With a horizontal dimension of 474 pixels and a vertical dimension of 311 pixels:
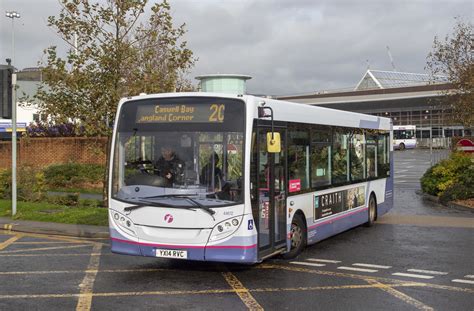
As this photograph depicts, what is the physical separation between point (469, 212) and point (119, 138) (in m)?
11.5

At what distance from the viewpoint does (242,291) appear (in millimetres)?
7270

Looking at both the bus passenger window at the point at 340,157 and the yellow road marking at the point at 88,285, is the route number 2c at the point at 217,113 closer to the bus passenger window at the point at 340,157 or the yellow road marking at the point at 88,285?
the yellow road marking at the point at 88,285

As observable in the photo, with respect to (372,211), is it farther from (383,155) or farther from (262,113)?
(262,113)

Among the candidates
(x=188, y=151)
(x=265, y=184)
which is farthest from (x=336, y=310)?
(x=188, y=151)

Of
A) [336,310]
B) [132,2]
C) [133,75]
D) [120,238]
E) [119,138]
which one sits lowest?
[336,310]

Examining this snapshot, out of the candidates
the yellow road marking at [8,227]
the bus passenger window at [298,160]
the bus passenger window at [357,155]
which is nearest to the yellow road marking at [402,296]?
the bus passenger window at [298,160]

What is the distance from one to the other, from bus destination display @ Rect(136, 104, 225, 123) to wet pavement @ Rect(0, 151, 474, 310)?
2270 millimetres

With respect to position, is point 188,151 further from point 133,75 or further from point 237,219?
point 133,75

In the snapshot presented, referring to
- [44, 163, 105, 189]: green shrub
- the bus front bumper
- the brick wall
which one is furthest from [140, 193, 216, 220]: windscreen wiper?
the brick wall

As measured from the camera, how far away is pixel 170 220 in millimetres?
7840

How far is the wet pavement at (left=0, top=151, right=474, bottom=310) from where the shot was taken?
22.0 feet

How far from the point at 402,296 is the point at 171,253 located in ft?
10.2

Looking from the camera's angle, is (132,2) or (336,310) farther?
(132,2)

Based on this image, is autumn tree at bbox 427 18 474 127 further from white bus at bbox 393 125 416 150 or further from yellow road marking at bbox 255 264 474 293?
white bus at bbox 393 125 416 150
